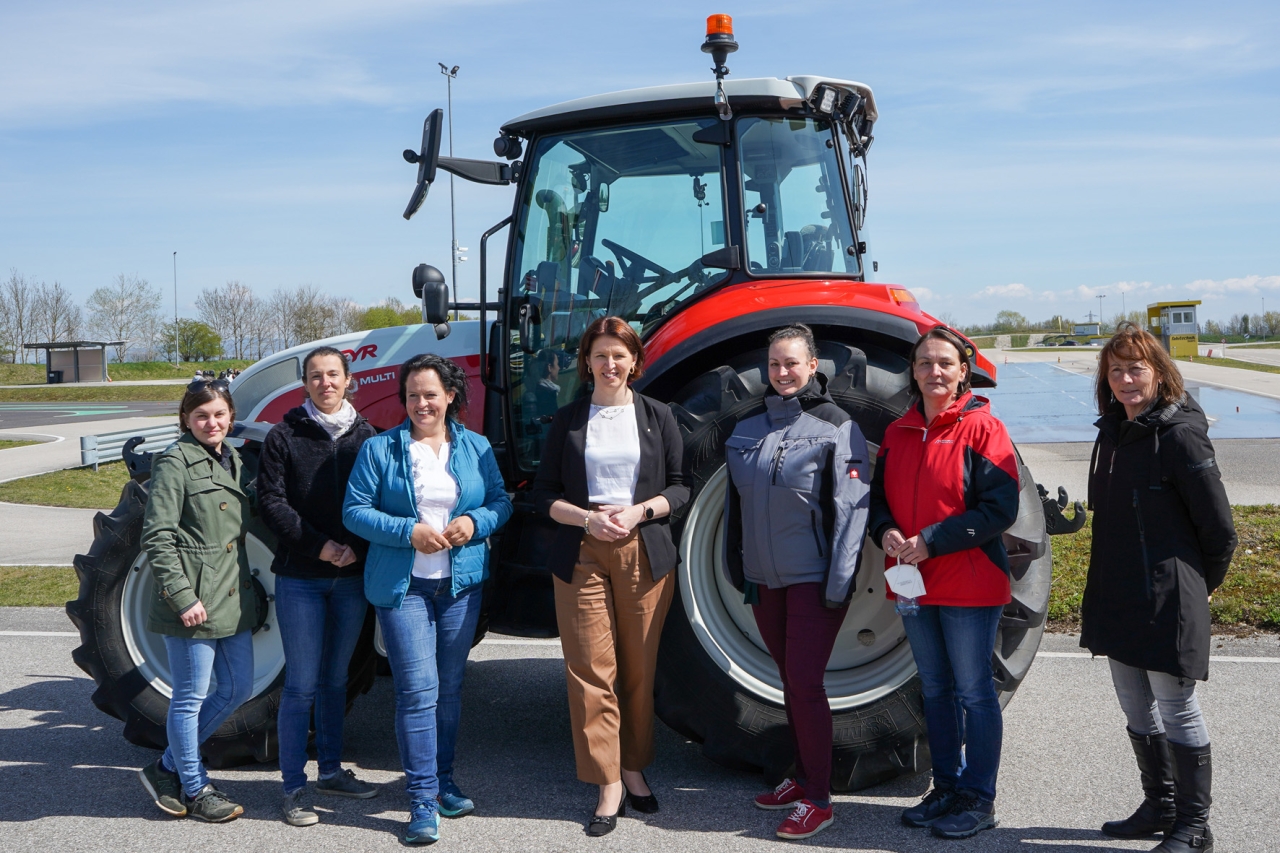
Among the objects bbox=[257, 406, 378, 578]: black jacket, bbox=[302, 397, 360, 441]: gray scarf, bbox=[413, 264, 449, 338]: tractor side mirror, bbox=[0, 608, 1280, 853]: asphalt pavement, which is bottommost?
bbox=[0, 608, 1280, 853]: asphalt pavement

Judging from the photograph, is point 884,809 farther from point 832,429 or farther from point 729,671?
point 832,429

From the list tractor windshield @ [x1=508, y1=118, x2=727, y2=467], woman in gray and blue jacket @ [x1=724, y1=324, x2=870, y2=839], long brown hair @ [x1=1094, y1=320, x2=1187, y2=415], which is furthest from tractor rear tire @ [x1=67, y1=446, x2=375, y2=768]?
long brown hair @ [x1=1094, y1=320, x2=1187, y2=415]

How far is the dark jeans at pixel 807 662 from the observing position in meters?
3.36

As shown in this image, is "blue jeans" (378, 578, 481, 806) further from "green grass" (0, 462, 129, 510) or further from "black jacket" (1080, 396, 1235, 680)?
"green grass" (0, 462, 129, 510)

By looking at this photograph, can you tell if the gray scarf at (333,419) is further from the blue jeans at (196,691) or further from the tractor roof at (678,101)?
the tractor roof at (678,101)

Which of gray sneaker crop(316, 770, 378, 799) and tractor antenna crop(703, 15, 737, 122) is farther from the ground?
tractor antenna crop(703, 15, 737, 122)

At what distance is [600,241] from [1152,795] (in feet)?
9.79

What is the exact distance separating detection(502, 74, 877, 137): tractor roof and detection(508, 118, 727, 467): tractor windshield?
59 mm

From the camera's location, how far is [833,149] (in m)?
4.37

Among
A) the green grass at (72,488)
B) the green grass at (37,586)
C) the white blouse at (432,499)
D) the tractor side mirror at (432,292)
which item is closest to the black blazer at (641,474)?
the white blouse at (432,499)

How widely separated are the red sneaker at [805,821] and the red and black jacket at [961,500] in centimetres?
79

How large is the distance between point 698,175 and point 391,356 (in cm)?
184

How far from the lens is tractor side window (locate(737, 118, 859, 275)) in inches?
168

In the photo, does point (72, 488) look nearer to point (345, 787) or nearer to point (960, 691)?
point (345, 787)
